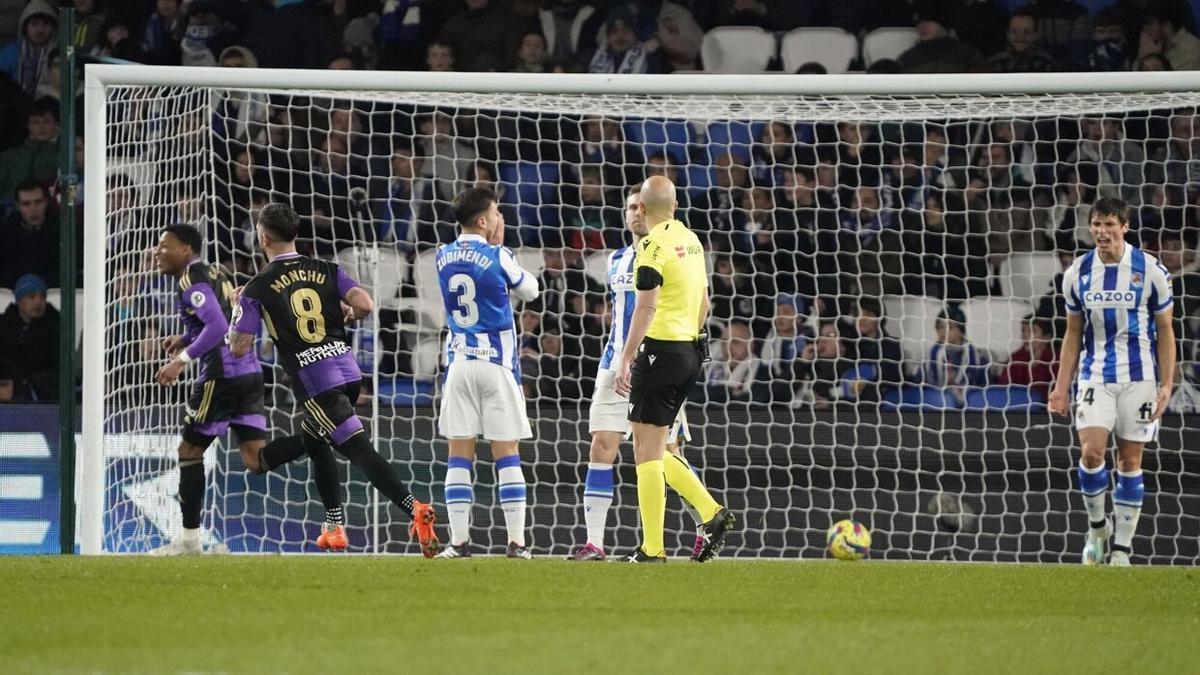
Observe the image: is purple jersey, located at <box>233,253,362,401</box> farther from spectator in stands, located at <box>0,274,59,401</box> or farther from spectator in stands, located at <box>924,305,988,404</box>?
spectator in stands, located at <box>924,305,988,404</box>

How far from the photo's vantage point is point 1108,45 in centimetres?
1292

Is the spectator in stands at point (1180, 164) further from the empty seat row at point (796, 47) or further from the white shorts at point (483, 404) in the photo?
the white shorts at point (483, 404)

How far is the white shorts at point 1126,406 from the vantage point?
897cm

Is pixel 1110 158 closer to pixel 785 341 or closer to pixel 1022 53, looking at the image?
pixel 1022 53

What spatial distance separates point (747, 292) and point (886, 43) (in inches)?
120

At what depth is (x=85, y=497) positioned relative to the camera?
8.71m

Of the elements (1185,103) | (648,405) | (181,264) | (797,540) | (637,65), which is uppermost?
(637,65)

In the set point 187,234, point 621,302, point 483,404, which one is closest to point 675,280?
point 621,302

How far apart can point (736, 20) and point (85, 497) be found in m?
6.79

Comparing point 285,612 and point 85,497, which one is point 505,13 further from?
point 285,612

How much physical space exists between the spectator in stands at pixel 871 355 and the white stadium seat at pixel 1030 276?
32.3 inches

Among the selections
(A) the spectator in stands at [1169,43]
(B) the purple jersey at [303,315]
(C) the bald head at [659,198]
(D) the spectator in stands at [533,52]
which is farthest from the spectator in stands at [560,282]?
(A) the spectator in stands at [1169,43]

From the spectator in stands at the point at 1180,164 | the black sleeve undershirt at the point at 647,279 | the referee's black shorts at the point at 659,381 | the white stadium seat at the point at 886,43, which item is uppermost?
the white stadium seat at the point at 886,43

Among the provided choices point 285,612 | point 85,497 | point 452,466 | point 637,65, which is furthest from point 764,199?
point 285,612
